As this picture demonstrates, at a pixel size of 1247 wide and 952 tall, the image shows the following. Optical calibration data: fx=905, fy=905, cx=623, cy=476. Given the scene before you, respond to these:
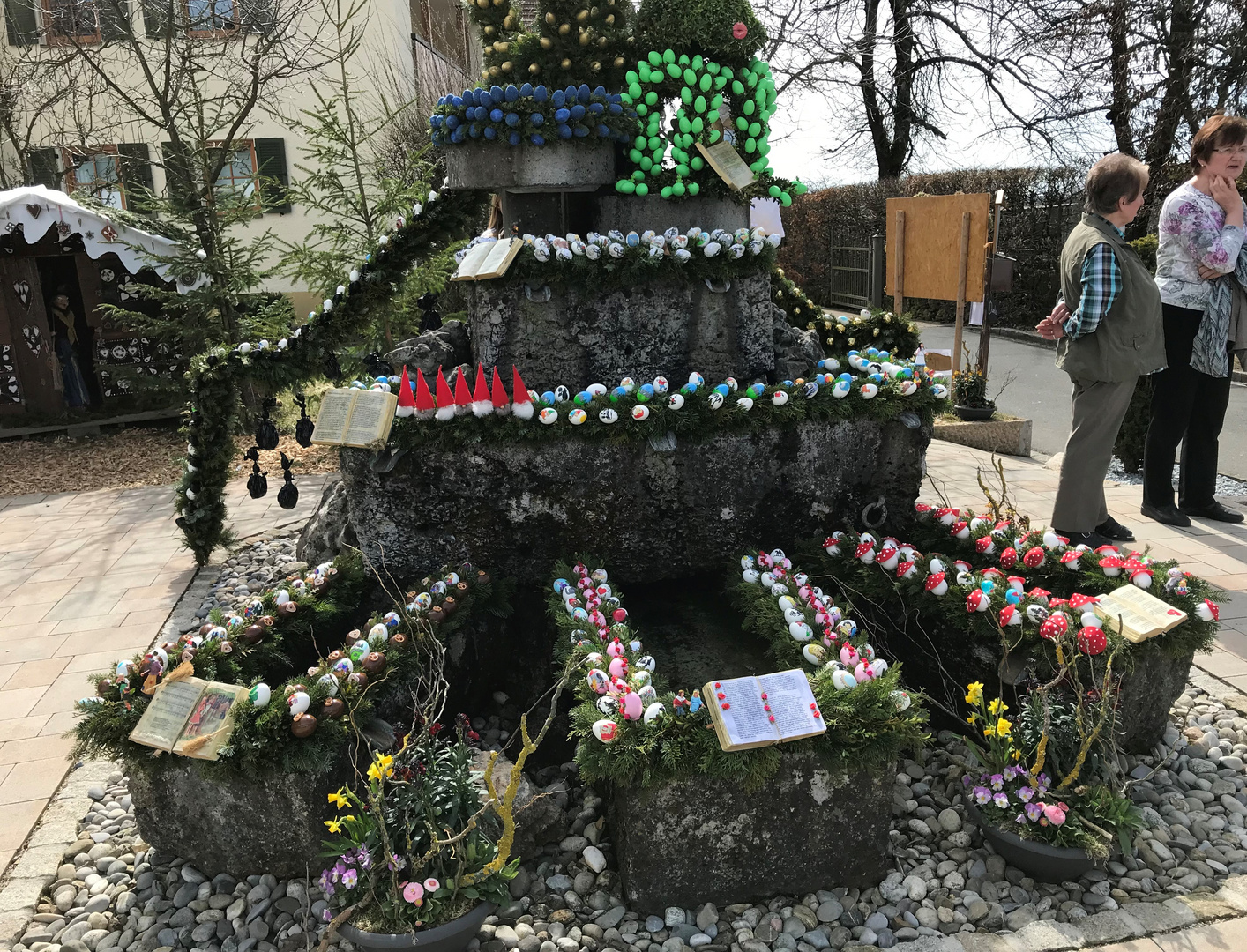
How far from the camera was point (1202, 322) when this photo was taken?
16.8 feet

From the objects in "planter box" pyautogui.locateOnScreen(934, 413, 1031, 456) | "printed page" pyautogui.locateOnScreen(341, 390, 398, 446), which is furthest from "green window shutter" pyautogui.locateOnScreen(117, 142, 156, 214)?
"planter box" pyautogui.locateOnScreen(934, 413, 1031, 456)

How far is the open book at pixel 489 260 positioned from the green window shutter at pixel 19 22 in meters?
12.9

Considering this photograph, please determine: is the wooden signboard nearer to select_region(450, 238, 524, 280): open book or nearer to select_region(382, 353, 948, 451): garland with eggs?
select_region(382, 353, 948, 451): garland with eggs

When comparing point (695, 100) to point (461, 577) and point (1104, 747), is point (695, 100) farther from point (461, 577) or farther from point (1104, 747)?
point (1104, 747)

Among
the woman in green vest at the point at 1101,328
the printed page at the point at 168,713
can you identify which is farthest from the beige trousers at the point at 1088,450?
the printed page at the point at 168,713

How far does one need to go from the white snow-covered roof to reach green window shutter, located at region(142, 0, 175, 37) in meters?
2.08

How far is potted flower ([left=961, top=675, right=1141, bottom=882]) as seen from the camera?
105 inches

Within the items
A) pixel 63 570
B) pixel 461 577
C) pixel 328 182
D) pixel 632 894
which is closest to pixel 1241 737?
pixel 632 894

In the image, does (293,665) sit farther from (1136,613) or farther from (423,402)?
(1136,613)

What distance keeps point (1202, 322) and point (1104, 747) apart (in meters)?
3.32

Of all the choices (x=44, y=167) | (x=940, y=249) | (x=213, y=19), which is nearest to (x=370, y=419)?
(x=940, y=249)

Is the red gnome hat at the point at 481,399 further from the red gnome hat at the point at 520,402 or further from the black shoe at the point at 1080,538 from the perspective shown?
the black shoe at the point at 1080,538

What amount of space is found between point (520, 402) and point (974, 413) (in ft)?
19.3

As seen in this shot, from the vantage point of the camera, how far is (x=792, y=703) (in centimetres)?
264
